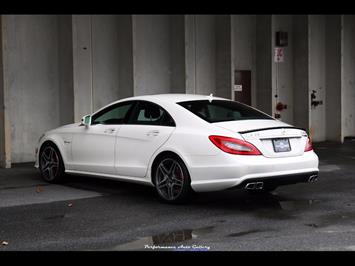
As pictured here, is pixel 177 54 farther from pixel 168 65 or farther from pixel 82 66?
pixel 82 66

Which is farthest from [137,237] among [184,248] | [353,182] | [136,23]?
[136,23]

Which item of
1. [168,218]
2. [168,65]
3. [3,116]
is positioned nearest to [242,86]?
[168,65]

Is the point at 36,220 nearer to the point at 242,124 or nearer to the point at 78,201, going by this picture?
the point at 78,201

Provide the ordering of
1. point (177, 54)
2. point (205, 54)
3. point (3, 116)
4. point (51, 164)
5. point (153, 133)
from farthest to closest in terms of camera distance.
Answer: point (205, 54), point (177, 54), point (3, 116), point (51, 164), point (153, 133)

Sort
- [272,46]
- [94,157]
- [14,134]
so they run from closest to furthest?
[94,157], [14,134], [272,46]

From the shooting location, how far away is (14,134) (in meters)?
13.9

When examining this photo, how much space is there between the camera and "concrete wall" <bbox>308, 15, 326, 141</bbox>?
19.1 m

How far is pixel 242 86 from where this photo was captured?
18.3 meters

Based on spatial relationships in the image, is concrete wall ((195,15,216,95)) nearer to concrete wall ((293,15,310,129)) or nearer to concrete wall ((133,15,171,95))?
concrete wall ((133,15,171,95))

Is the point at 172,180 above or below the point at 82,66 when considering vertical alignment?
below

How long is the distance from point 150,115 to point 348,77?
1248cm

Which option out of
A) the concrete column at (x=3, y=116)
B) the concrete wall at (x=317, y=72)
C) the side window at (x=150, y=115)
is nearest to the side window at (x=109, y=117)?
the side window at (x=150, y=115)

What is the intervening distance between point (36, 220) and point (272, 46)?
12.2 metres

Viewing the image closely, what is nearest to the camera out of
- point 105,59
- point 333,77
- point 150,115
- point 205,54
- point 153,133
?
point 153,133
